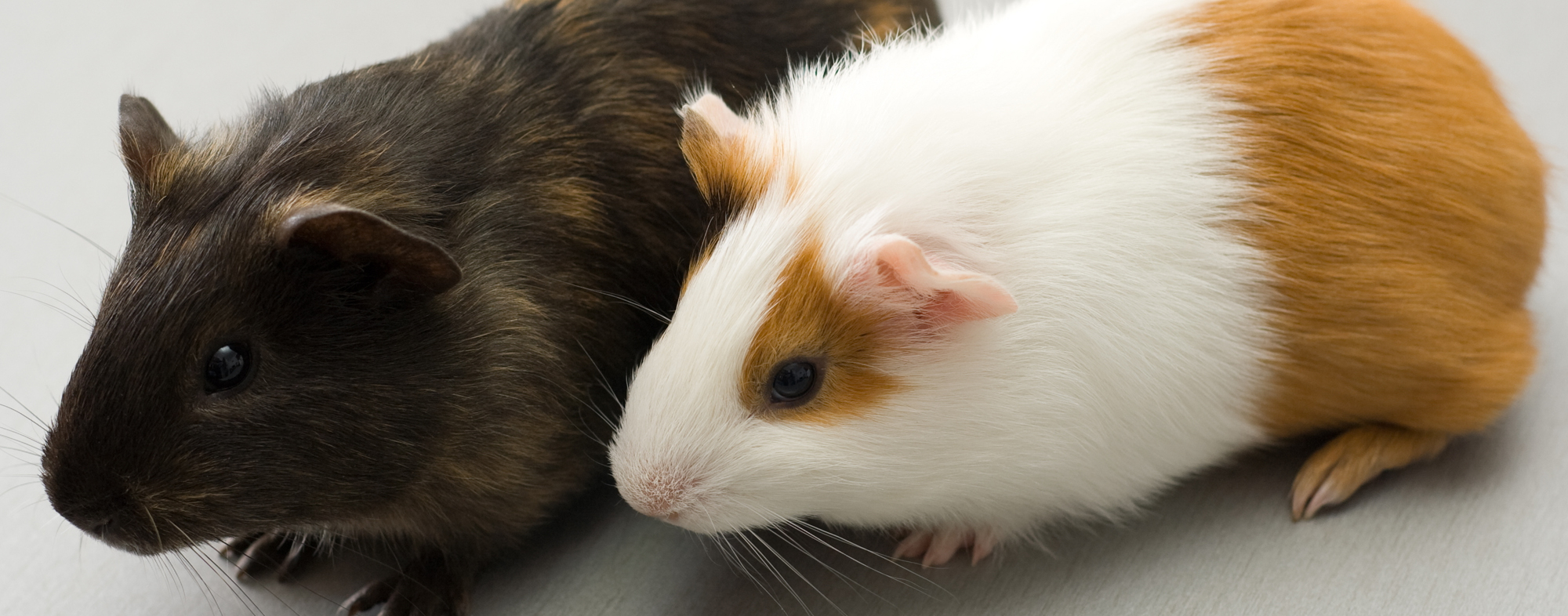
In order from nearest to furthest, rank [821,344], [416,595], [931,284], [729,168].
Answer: [931,284], [821,344], [729,168], [416,595]

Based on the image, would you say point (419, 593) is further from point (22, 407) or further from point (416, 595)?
point (22, 407)

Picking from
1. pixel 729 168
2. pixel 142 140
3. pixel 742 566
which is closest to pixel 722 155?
pixel 729 168

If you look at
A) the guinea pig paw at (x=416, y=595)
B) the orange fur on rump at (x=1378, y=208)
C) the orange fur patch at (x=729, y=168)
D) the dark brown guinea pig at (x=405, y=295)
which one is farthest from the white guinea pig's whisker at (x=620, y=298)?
the orange fur on rump at (x=1378, y=208)

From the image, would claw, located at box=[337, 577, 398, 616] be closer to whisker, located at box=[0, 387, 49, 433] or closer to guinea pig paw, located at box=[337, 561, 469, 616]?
guinea pig paw, located at box=[337, 561, 469, 616]

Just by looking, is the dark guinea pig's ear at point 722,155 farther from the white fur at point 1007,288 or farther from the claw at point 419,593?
the claw at point 419,593

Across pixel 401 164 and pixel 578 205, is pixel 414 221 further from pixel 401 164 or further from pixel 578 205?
pixel 578 205

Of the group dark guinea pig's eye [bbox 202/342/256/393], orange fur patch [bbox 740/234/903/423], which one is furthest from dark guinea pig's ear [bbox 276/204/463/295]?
orange fur patch [bbox 740/234/903/423]

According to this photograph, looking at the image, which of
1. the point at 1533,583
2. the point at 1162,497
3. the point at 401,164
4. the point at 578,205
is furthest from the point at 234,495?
the point at 1533,583
